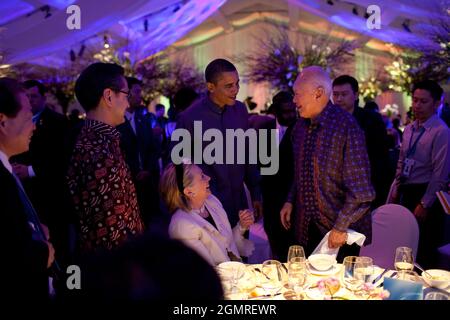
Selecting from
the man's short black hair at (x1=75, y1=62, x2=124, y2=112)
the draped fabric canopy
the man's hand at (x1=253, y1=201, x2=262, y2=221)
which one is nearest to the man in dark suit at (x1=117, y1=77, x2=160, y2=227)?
the man's hand at (x1=253, y1=201, x2=262, y2=221)

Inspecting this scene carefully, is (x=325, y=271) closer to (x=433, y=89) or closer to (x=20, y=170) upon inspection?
(x=433, y=89)

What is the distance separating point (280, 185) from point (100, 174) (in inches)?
87.6

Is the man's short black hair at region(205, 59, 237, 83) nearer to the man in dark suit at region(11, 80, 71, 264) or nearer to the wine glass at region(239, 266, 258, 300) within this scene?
the man in dark suit at region(11, 80, 71, 264)

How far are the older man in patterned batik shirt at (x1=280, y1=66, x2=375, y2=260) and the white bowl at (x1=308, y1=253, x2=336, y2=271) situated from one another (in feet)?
0.71

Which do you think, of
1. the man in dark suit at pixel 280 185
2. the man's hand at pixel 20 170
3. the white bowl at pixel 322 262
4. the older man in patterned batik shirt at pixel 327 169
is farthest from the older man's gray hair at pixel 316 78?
the man's hand at pixel 20 170

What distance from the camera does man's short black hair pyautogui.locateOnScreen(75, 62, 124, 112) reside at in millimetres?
2078

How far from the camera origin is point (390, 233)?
2934 millimetres

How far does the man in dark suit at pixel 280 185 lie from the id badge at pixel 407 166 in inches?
35.8

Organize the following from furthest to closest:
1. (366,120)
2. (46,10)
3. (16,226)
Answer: (46,10), (366,120), (16,226)

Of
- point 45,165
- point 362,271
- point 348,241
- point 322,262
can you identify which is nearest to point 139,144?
point 45,165

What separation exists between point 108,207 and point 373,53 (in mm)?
20286

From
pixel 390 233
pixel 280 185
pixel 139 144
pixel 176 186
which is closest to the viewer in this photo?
pixel 176 186

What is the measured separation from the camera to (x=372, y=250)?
2988mm
